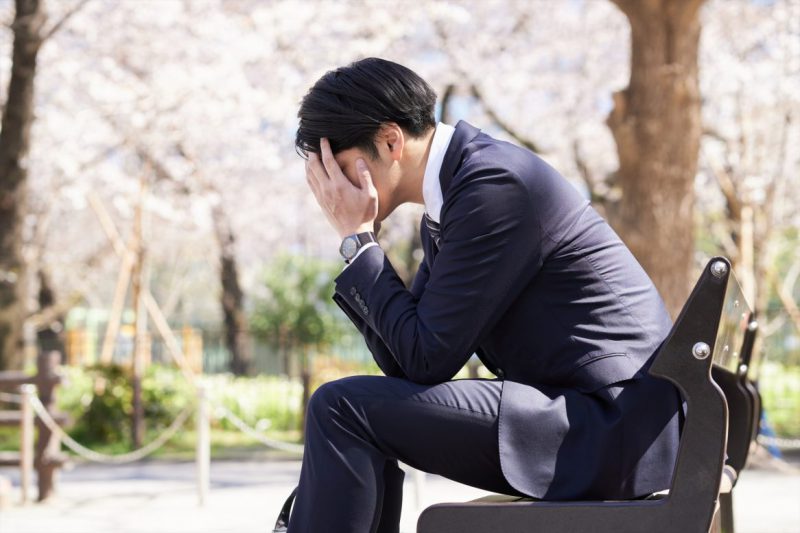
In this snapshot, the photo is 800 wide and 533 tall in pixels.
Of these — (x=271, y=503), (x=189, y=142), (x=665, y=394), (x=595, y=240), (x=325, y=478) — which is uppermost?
(x=189, y=142)

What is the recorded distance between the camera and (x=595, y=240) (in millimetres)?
2121

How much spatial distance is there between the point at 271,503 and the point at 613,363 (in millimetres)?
5649

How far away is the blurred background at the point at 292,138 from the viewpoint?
809 centimetres

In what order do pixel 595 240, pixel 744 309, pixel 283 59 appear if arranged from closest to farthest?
pixel 595 240 < pixel 744 309 < pixel 283 59

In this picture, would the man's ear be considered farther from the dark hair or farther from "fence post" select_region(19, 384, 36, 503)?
"fence post" select_region(19, 384, 36, 503)

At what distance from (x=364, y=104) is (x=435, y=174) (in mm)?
215

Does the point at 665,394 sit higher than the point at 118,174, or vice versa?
the point at 118,174

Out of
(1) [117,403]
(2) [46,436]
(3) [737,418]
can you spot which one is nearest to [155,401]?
(1) [117,403]

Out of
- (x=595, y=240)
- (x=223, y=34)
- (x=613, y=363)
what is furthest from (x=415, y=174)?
(x=223, y=34)

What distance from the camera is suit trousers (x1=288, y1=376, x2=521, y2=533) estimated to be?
6.15ft

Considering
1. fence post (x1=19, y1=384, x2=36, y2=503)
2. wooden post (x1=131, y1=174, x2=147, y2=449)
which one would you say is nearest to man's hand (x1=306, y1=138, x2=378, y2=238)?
fence post (x1=19, y1=384, x2=36, y2=503)

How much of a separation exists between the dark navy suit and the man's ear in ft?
0.40

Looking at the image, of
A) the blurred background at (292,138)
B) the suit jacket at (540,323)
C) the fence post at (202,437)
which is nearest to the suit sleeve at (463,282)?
the suit jacket at (540,323)

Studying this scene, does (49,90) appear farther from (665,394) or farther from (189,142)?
(665,394)
